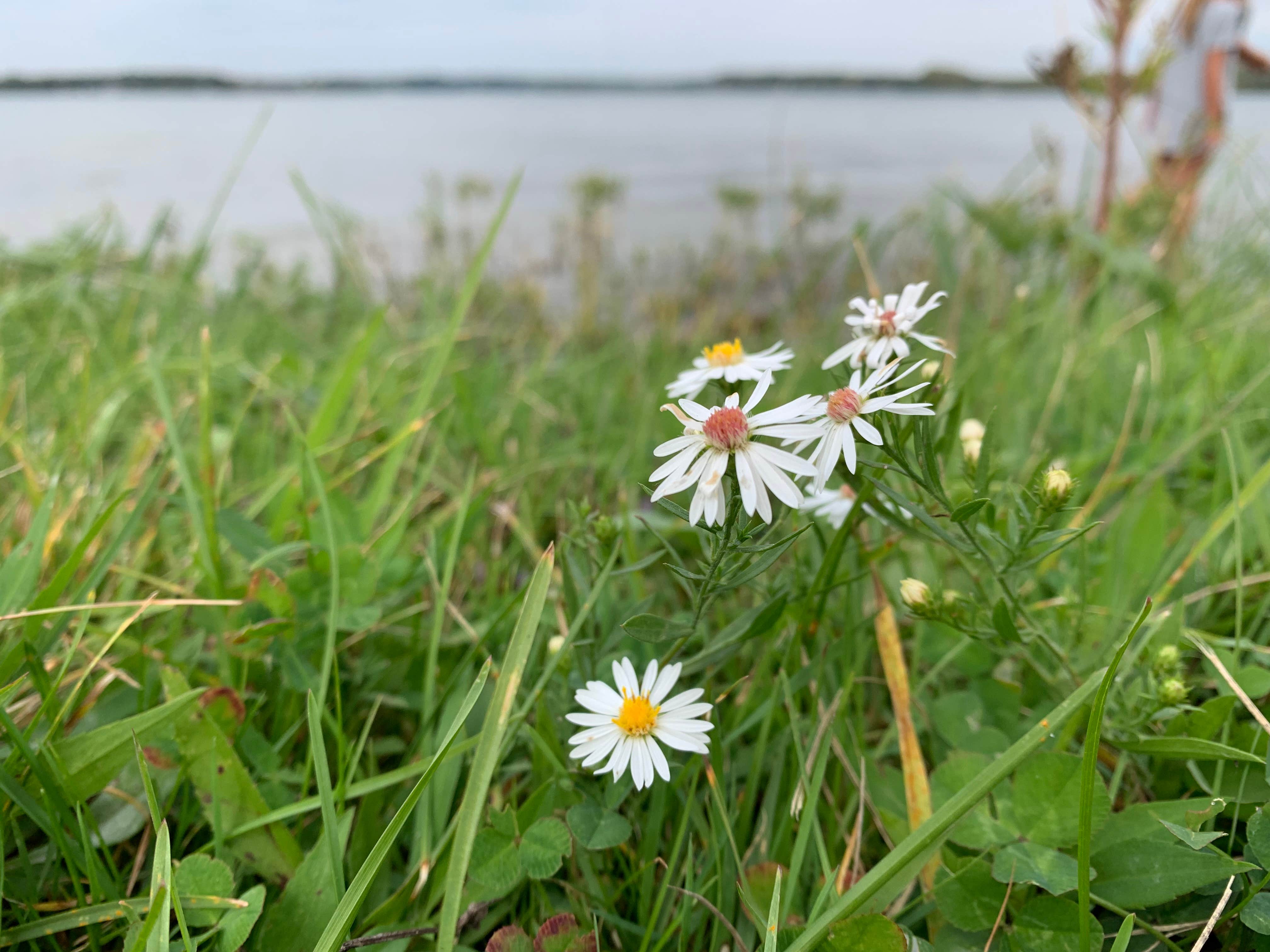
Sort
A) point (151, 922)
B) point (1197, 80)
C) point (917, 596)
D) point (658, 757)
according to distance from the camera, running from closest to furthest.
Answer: point (151, 922) < point (658, 757) < point (917, 596) < point (1197, 80)

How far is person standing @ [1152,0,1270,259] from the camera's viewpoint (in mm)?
3943

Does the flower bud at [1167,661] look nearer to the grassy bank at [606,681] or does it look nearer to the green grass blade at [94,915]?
the grassy bank at [606,681]

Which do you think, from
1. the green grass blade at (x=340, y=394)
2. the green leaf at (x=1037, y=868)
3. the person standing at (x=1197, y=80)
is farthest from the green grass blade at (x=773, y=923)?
the person standing at (x=1197, y=80)

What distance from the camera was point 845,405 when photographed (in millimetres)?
678

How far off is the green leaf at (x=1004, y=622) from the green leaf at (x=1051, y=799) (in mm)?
115

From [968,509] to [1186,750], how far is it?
1.14 ft

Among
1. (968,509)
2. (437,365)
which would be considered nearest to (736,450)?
(968,509)

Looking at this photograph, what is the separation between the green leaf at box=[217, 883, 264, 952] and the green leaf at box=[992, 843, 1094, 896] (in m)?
0.67

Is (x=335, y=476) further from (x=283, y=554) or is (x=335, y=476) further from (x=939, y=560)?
(x=939, y=560)

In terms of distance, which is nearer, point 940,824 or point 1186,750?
point 940,824

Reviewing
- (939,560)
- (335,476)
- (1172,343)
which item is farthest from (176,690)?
(1172,343)

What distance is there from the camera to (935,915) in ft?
2.65

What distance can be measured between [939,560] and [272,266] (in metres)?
4.61

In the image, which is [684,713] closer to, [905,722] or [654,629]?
[654,629]
